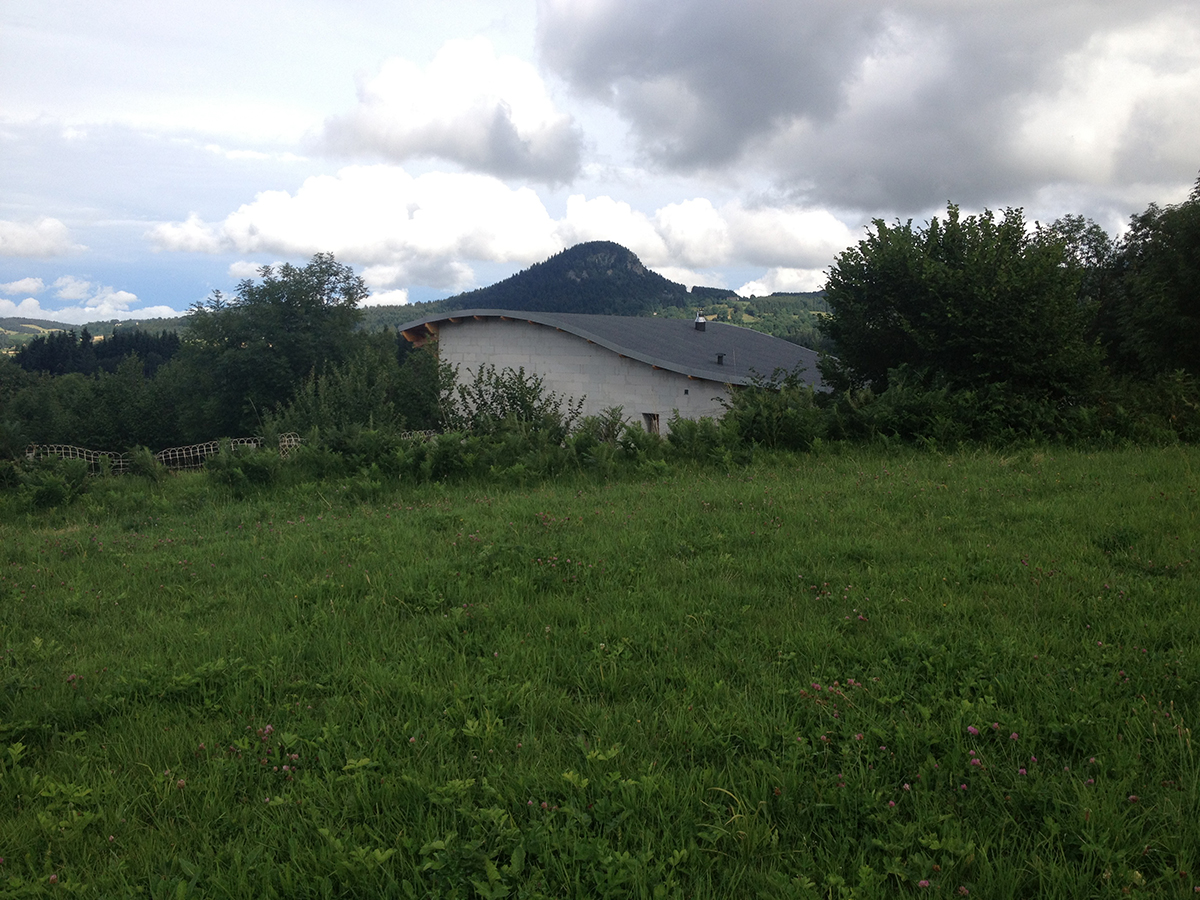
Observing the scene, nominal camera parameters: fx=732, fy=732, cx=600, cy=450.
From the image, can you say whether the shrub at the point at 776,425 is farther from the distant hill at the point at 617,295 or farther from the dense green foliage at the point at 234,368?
the distant hill at the point at 617,295

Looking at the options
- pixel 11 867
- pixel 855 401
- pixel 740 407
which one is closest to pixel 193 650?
pixel 11 867

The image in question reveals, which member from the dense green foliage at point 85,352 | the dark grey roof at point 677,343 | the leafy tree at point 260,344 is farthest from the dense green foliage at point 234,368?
the dense green foliage at point 85,352

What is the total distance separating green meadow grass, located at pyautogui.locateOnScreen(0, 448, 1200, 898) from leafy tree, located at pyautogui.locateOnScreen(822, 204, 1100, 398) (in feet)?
24.9

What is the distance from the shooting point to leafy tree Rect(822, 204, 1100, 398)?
1306 centimetres

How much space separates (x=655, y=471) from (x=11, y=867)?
316 inches

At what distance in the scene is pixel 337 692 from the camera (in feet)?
12.7

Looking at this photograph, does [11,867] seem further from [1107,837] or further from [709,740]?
[1107,837]

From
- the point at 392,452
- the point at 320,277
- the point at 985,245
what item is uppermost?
the point at 320,277

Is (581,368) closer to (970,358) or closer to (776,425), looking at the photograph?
(970,358)

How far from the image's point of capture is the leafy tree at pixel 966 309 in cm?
1306

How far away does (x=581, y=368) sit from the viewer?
100ft

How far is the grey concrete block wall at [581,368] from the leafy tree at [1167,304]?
15403 mm

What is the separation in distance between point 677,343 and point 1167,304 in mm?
18703

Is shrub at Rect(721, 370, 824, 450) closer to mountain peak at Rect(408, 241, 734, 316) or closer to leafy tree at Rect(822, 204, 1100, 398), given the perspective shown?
leafy tree at Rect(822, 204, 1100, 398)
